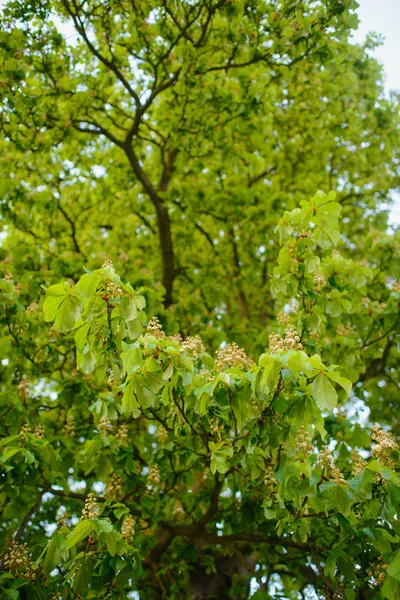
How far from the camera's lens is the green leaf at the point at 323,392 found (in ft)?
9.23

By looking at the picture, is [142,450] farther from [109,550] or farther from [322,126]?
[322,126]

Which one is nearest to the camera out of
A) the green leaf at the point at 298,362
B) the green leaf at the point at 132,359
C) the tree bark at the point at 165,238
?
the green leaf at the point at 298,362

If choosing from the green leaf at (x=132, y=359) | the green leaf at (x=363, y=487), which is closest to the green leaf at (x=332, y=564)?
the green leaf at (x=363, y=487)

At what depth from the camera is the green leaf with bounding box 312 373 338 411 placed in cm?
281

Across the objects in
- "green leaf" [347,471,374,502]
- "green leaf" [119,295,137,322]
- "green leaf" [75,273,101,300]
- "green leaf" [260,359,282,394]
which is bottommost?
"green leaf" [347,471,374,502]

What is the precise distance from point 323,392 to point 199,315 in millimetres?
4468

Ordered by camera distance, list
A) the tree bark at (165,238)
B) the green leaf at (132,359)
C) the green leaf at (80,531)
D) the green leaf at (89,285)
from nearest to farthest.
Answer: the green leaf at (132,359)
the green leaf at (89,285)
the green leaf at (80,531)
the tree bark at (165,238)

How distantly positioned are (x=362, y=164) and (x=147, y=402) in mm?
7061

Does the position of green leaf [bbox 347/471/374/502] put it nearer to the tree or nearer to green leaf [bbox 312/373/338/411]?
the tree

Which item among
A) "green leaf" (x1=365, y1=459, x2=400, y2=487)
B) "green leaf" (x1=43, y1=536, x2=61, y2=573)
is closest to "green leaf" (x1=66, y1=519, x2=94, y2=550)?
"green leaf" (x1=43, y1=536, x2=61, y2=573)

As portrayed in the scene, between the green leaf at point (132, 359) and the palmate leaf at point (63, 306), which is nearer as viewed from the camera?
the green leaf at point (132, 359)

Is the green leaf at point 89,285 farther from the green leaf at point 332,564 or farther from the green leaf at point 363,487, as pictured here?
the green leaf at point 332,564

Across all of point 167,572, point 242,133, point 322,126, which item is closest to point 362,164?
point 322,126

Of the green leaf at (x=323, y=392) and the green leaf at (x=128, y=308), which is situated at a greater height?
the green leaf at (x=128, y=308)
